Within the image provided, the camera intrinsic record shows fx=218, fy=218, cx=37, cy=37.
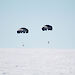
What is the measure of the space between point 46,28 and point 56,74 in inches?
2429

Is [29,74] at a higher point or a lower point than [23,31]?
lower

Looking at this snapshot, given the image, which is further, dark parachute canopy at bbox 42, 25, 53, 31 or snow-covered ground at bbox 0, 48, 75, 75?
dark parachute canopy at bbox 42, 25, 53, 31

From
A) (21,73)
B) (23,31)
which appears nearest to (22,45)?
(23,31)

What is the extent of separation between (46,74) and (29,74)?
100 centimetres

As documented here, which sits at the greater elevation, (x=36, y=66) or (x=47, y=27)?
(x=47, y=27)

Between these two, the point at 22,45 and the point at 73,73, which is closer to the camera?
the point at 73,73

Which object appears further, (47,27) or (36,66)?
(47,27)

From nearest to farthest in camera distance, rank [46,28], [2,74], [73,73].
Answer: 1. [2,74]
2. [73,73]
3. [46,28]

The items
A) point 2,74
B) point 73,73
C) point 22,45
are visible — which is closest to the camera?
point 2,74

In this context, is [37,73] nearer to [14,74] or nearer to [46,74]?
[46,74]

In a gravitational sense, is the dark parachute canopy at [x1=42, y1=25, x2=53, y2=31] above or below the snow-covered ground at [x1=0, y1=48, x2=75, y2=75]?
above

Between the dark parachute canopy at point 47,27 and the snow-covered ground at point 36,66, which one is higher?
the dark parachute canopy at point 47,27

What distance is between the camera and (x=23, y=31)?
7644 centimetres

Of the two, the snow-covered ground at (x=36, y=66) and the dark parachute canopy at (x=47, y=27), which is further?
the dark parachute canopy at (x=47, y=27)
